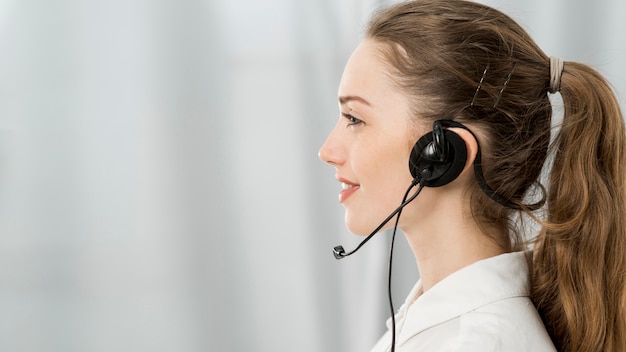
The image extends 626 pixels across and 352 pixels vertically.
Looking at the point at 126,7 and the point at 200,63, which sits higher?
the point at 126,7

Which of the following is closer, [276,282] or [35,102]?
[35,102]

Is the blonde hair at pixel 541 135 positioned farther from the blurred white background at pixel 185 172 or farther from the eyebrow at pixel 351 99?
the blurred white background at pixel 185 172

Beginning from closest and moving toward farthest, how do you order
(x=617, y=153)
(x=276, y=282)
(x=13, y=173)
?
(x=617, y=153) → (x=13, y=173) → (x=276, y=282)

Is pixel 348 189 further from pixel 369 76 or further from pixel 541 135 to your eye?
pixel 541 135

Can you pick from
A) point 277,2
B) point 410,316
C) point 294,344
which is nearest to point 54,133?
point 277,2

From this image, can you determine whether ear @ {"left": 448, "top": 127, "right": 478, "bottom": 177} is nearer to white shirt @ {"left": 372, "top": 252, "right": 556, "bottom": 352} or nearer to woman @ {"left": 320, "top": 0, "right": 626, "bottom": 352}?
woman @ {"left": 320, "top": 0, "right": 626, "bottom": 352}

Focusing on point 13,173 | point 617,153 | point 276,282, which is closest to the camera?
point 617,153

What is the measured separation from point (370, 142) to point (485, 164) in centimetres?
17

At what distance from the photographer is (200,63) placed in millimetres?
1734

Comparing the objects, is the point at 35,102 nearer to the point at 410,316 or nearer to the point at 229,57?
the point at 229,57

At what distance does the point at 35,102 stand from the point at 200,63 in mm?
372

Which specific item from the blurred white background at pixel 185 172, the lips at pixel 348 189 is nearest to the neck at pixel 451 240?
the lips at pixel 348 189

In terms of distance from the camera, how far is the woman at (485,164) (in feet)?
3.50

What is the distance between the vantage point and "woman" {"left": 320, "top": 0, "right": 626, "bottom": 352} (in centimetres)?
107
